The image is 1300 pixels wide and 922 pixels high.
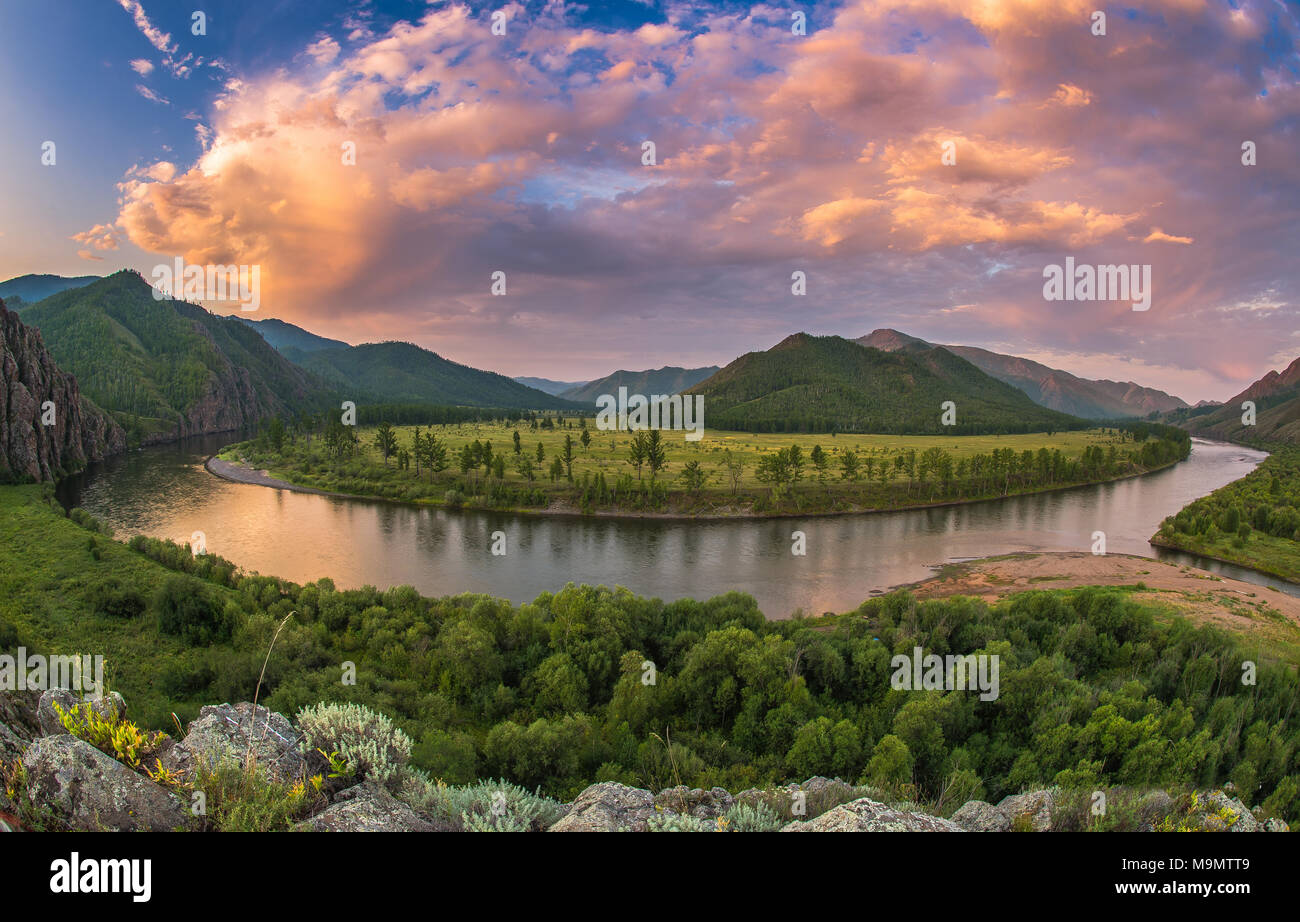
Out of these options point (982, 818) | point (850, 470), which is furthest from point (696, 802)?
point (850, 470)

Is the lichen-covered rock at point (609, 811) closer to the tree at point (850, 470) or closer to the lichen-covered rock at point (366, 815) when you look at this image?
the lichen-covered rock at point (366, 815)

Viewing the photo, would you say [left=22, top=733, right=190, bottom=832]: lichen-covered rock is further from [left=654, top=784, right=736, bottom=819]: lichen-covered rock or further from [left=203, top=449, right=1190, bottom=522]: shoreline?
[left=203, top=449, right=1190, bottom=522]: shoreline

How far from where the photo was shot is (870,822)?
7219 mm

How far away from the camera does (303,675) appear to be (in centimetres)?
1948

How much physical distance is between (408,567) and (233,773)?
42398mm

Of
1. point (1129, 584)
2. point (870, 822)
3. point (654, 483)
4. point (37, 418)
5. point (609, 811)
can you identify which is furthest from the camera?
point (37, 418)

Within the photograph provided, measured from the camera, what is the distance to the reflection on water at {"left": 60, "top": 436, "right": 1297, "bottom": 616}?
43469 millimetres

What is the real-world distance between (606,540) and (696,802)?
47.0 metres

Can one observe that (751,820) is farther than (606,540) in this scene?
No

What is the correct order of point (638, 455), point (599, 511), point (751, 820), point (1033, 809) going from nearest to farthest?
point (751, 820) < point (1033, 809) < point (599, 511) < point (638, 455)

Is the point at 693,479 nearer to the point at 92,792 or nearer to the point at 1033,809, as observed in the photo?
the point at 1033,809

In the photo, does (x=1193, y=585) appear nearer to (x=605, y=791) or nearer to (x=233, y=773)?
(x=605, y=791)
